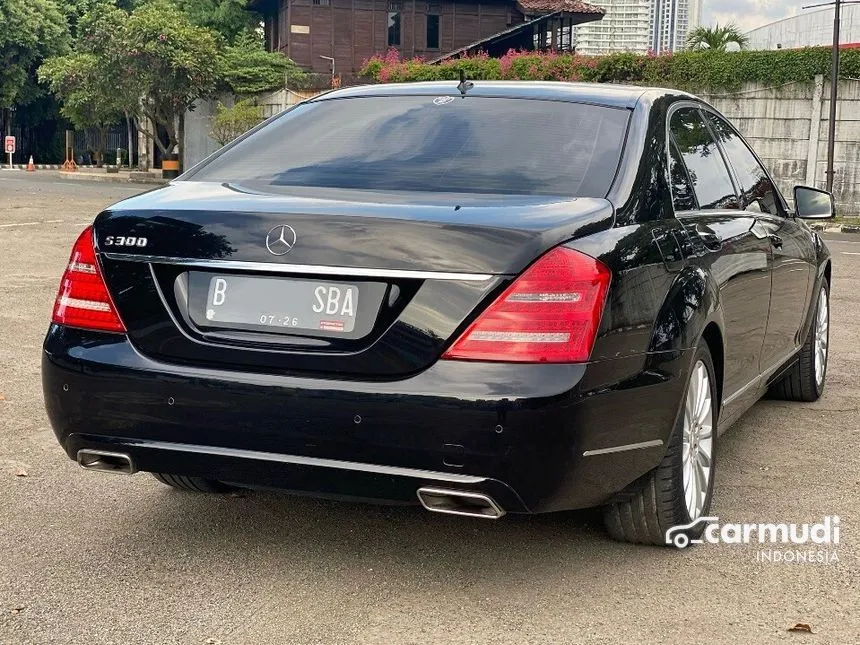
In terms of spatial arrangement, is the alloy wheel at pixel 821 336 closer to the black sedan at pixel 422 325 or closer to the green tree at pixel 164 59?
the black sedan at pixel 422 325

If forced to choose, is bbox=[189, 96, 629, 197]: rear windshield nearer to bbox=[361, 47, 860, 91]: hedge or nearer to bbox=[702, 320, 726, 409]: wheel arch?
bbox=[702, 320, 726, 409]: wheel arch

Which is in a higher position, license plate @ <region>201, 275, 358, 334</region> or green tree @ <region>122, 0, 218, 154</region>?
green tree @ <region>122, 0, 218, 154</region>

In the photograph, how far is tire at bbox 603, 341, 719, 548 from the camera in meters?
3.70

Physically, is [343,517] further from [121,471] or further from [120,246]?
[120,246]

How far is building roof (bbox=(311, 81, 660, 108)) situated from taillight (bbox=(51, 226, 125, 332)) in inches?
52.0

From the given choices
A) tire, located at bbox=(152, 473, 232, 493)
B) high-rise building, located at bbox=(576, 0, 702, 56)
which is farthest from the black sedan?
high-rise building, located at bbox=(576, 0, 702, 56)

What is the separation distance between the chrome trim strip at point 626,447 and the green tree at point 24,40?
2263 inches

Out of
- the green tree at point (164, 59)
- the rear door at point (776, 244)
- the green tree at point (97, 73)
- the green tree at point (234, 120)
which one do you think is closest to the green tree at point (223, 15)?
the green tree at point (97, 73)

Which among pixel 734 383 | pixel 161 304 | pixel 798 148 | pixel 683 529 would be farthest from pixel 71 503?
pixel 798 148

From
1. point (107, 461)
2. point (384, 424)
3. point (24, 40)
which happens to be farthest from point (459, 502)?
point (24, 40)

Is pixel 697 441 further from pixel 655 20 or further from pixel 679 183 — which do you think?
pixel 655 20

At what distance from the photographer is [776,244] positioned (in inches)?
201

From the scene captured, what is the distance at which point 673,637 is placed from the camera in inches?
125

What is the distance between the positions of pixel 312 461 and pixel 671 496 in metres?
1.15
